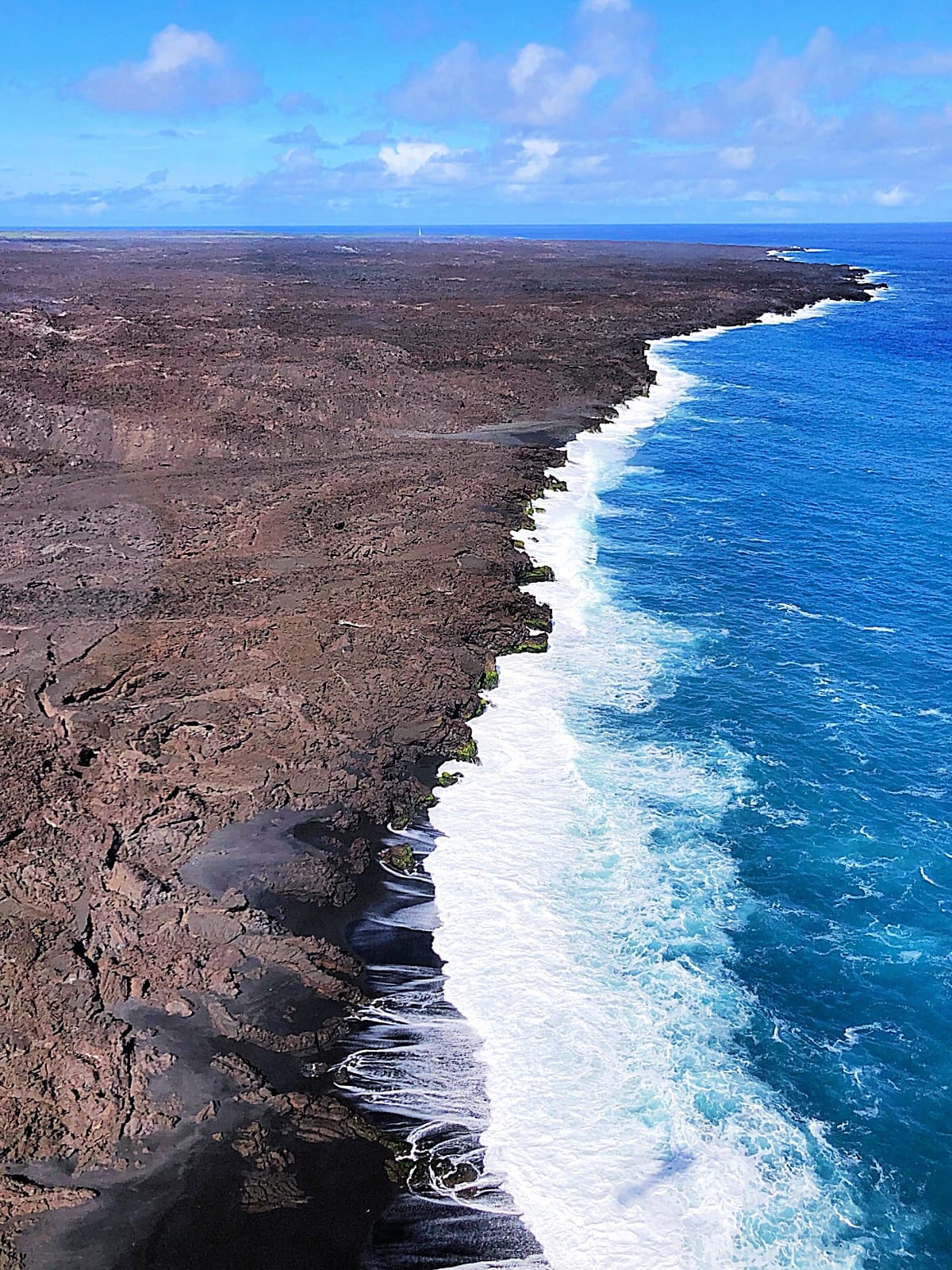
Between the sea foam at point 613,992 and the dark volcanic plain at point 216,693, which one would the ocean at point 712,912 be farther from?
the dark volcanic plain at point 216,693

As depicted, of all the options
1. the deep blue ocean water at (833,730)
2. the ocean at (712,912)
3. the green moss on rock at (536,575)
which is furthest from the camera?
the green moss on rock at (536,575)

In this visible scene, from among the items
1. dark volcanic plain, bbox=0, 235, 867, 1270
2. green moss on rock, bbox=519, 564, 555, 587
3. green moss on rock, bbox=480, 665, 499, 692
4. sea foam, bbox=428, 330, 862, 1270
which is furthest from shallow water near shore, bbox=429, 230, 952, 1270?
dark volcanic plain, bbox=0, 235, 867, 1270

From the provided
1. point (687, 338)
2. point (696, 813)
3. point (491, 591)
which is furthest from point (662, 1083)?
point (687, 338)

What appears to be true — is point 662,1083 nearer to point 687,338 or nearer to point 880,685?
point 880,685

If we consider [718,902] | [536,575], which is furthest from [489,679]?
[718,902]

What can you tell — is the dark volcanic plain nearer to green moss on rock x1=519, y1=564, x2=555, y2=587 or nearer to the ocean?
green moss on rock x1=519, y1=564, x2=555, y2=587

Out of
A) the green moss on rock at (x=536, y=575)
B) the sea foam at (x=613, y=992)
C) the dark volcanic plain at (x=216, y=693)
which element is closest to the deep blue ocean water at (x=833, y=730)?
the sea foam at (x=613, y=992)
